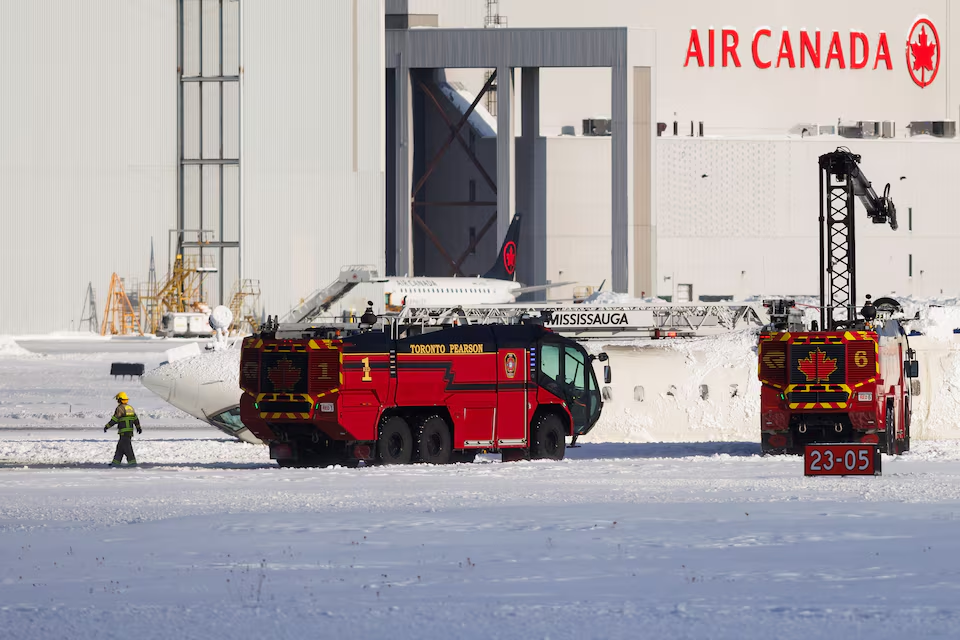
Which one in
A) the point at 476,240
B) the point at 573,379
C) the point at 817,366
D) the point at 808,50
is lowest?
the point at 573,379

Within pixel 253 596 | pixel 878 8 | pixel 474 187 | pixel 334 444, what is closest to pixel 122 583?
pixel 253 596

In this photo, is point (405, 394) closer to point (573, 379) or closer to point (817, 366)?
point (573, 379)

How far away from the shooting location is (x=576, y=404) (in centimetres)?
3344

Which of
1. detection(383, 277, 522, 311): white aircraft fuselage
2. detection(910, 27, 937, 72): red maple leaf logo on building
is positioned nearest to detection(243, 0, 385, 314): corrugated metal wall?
detection(383, 277, 522, 311): white aircraft fuselage

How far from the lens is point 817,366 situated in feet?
103

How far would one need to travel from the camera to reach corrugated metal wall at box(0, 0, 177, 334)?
84.1m

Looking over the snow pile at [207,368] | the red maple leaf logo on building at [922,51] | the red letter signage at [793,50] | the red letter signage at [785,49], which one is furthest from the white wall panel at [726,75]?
the snow pile at [207,368]

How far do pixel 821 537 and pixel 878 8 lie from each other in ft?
321

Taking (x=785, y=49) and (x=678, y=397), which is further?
(x=785, y=49)

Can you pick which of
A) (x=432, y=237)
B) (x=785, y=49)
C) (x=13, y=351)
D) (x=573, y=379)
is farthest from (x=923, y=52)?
(x=573, y=379)

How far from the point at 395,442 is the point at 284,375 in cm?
244

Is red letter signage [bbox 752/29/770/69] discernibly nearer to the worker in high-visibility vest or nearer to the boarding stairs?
the boarding stairs

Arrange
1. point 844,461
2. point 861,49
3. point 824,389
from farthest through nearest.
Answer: point 861,49 < point 824,389 < point 844,461

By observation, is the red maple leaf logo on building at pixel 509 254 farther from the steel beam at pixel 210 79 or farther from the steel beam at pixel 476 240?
the steel beam at pixel 210 79
